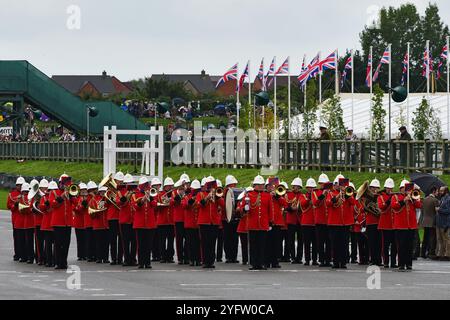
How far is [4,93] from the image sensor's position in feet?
250

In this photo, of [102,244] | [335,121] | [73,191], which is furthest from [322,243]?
[335,121]

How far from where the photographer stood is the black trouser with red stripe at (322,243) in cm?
2914

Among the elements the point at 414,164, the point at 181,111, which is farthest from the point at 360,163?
the point at 181,111

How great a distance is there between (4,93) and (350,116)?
18056 millimetres

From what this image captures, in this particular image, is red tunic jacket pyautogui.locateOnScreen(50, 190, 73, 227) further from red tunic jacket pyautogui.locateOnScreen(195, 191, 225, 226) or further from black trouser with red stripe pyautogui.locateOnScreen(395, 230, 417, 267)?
black trouser with red stripe pyautogui.locateOnScreen(395, 230, 417, 267)

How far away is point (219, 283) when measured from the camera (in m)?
24.8

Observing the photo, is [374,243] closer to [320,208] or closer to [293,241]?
[320,208]

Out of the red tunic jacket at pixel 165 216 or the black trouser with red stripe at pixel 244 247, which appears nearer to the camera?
the black trouser with red stripe at pixel 244 247

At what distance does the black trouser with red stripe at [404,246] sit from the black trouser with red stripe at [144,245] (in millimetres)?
4750

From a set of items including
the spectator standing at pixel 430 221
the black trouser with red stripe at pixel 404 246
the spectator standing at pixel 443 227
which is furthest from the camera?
the spectator standing at pixel 430 221

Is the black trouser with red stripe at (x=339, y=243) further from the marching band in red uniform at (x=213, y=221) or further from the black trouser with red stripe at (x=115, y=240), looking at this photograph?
the black trouser with red stripe at (x=115, y=240)

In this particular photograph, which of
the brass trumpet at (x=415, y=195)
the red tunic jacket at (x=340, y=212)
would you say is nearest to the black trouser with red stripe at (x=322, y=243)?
the red tunic jacket at (x=340, y=212)

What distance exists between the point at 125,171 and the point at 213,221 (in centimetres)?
3858
